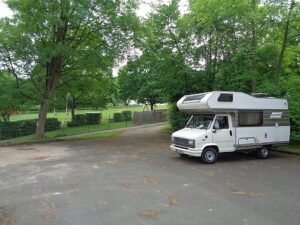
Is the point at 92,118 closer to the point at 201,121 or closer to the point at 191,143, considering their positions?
the point at 201,121

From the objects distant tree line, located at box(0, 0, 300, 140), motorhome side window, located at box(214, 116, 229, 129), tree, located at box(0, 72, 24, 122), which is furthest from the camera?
tree, located at box(0, 72, 24, 122)

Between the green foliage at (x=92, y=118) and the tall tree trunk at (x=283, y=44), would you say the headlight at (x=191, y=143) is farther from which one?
the green foliage at (x=92, y=118)

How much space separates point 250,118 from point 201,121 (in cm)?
214

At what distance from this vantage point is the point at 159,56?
72.5ft

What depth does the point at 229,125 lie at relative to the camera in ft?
42.8

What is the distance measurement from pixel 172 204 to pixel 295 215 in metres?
2.54

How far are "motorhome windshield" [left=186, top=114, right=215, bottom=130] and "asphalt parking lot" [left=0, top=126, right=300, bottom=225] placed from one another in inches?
56.8

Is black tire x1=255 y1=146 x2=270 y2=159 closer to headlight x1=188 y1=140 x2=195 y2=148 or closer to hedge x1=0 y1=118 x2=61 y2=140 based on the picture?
headlight x1=188 y1=140 x2=195 y2=148

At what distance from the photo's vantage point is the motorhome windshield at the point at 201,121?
1289 cm

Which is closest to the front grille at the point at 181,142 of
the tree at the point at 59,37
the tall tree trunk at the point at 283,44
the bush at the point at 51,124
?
the tall tree trunk at the point at 283,44

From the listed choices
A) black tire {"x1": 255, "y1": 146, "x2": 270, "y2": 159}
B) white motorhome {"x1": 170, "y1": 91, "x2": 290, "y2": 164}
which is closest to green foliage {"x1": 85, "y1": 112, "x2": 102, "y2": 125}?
white motorhome {"x1": 170, "y1": 91, "x2": 290, "y2": 164}

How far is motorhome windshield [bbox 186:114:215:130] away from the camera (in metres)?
12.9

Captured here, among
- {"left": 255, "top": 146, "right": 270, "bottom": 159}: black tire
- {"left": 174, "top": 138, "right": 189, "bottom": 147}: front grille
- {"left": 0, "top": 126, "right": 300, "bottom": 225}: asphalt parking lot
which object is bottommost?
{"left": 0, "top": 126, "right": 300, "bottom": 225}: asphalt parking lot

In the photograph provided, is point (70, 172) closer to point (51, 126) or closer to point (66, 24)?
point (66, 24)
